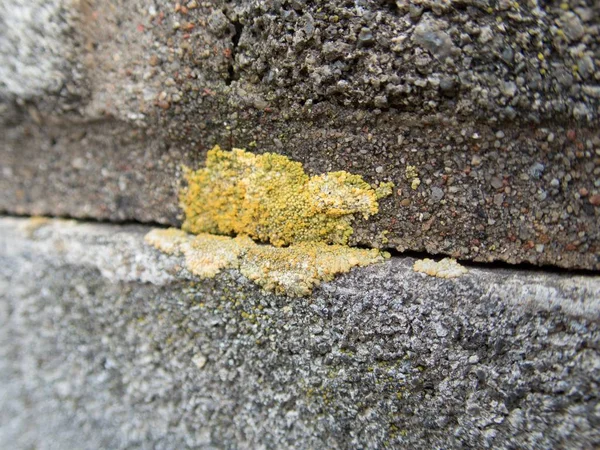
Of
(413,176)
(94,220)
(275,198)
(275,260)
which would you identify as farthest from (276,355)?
(94,220)

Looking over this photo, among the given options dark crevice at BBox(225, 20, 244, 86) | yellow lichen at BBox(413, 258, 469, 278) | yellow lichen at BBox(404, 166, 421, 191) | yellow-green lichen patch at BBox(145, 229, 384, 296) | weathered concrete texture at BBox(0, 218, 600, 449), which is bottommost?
weathered concrete texture at BBox(0, 218, 600, 449)

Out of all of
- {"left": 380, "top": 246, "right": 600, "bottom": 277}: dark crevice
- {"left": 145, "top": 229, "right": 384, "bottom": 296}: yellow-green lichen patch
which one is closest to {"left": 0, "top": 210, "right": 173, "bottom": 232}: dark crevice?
{"left": 145, "top": 229, "right": 384, "bottom": 296}: yellow-green lichen patch

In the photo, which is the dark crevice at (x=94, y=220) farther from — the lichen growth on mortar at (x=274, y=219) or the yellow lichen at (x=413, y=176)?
the yellow lichen at (x=413, y=176)

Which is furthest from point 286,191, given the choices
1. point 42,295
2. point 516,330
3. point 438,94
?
point 42,295

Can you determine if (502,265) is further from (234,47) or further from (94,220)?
(94,220)

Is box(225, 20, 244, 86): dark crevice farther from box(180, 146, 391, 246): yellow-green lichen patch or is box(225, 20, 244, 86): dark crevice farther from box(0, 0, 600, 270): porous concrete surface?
box(180, 146, 391, 246): yellow-green lichen patch

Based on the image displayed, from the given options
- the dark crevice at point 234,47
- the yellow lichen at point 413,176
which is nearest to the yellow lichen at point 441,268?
the yellow lichen at point 413,176
